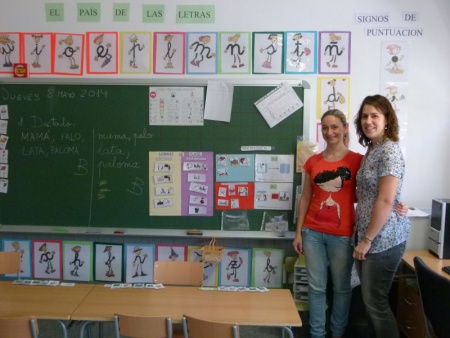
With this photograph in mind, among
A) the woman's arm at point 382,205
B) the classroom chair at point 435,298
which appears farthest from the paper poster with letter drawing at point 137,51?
the classroom chair at point 435,298

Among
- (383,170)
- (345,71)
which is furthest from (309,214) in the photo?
(345,71)

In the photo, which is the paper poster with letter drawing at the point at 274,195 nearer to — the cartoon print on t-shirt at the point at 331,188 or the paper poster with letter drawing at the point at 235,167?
the paper poster with letter drawing at the point at 235,167

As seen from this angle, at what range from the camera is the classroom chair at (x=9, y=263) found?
8.57 ft

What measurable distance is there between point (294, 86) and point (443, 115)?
113 cm

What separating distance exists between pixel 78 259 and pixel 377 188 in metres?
2.27

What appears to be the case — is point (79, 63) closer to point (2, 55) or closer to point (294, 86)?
point (2, 55)

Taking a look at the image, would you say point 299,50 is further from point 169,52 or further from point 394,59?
point 169,52

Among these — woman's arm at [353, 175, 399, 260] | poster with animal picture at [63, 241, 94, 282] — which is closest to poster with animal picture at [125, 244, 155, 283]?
poster with animal picture at [63, 241, 94, 282]

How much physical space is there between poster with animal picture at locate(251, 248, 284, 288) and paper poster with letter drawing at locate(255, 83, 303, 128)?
0.96 m

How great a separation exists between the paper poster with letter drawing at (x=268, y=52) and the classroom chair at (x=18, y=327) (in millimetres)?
2128

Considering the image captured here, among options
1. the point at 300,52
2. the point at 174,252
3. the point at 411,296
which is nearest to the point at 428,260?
the point at 411,296

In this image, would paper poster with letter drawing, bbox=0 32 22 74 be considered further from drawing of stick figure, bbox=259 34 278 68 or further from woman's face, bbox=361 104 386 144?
woman's face, bbox=361 104 386 144

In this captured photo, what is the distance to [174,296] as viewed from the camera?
2170mm

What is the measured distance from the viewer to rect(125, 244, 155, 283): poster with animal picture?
9.95 ft
